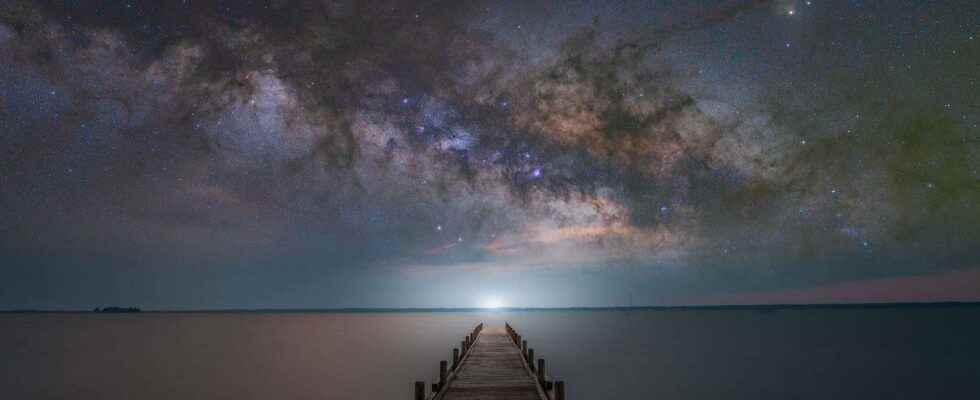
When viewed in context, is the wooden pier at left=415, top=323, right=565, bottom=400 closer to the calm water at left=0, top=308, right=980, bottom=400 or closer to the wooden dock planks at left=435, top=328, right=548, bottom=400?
the wooden dock planks at left=435, top=328, right=548, bottom=400

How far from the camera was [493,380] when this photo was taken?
24.4 metres

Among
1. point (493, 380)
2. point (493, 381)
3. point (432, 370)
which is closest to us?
point (493, 381)

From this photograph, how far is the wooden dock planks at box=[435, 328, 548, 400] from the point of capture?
20.7 metres

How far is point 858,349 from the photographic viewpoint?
69.2 metres

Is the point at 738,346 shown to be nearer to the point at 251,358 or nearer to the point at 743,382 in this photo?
the point at 743,382

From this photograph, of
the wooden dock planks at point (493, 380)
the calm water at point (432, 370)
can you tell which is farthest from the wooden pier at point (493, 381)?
the calm water at point (432, 370)

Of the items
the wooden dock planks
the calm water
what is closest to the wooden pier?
the wooden dock planks

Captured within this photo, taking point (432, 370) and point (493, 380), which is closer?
point (493, 380)

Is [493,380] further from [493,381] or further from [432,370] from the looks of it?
[432,370]

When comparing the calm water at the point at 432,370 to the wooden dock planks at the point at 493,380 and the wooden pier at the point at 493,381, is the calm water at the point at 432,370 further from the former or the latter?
the wooden pier at the point at 493,381

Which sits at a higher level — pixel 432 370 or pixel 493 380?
pixel 493 380

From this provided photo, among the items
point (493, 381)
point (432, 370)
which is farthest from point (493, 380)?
point (432, 370)

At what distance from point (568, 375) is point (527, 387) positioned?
2707cm

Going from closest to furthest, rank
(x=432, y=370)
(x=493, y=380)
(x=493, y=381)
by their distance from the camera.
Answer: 1. (x=493, y=381)
2. (x=493, y=380)
3. (x=432, y=370)
